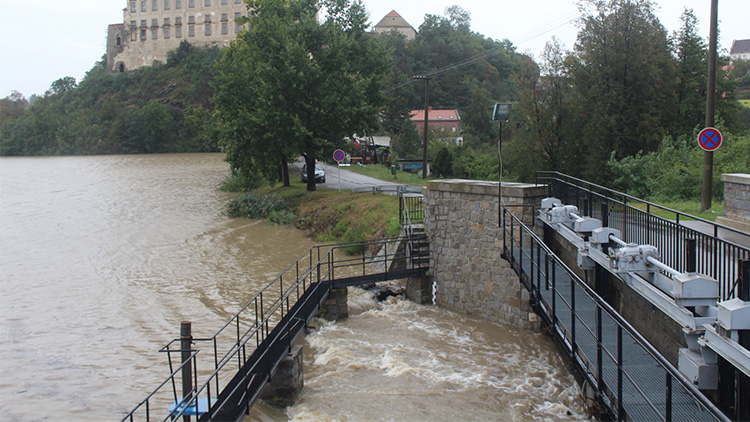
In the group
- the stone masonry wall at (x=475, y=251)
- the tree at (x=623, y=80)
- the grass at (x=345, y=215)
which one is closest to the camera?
the stone masonry wall at (x=475, y=251)

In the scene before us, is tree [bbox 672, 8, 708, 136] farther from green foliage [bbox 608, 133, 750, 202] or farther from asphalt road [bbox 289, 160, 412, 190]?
asphalt road [bbox 289, 160, 412, 190]

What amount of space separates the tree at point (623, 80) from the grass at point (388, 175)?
34.8 feet

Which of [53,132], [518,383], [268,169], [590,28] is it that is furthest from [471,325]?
[53,132]

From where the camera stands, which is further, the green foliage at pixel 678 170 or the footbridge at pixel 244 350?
the green foliage at pixel 678 170

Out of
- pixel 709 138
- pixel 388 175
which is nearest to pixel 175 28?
pixel 388 175

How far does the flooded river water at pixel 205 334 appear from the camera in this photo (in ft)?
33.9

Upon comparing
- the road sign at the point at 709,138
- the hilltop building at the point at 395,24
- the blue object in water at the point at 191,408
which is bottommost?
the blue object in water at the point at 191,408

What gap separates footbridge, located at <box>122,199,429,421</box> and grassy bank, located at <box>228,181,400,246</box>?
1579mm

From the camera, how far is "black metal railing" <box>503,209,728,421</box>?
18.8ft

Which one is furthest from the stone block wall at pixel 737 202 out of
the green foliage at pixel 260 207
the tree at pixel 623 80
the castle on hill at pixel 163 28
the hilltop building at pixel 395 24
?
the hilltop building at pixel 395 24

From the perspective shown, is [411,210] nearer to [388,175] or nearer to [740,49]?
[388,175]

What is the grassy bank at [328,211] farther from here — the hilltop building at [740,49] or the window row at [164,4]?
the hilltop building at [740,49]

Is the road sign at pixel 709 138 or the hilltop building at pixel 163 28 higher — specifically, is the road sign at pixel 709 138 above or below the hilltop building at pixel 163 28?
below

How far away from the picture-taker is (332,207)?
26359 mm
